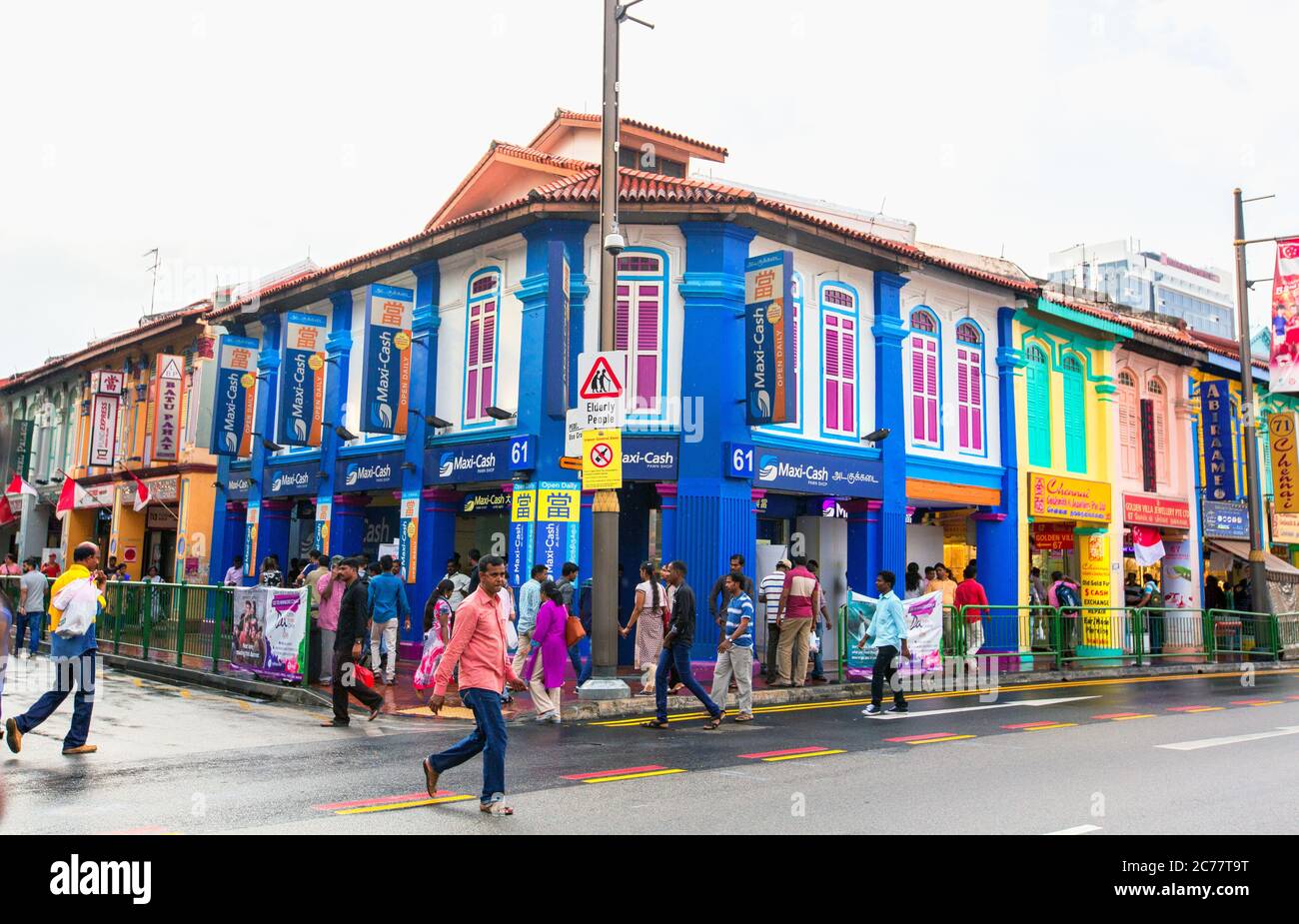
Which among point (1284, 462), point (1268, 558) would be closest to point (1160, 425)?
point (1268, 558)

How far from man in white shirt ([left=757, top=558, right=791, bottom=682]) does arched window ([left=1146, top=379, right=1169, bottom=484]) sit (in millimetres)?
14484

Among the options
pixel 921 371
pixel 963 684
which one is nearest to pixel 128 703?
pixel 963 684

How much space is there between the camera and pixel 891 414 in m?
20.3

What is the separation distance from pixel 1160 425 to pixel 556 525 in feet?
56.5

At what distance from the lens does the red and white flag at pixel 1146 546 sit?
2569 centimetres

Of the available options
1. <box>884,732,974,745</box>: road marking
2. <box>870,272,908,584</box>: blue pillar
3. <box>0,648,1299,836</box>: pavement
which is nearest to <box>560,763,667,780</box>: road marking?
<box>0,648,1299,836</box>: pavement

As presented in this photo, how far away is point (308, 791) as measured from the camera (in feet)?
25.3

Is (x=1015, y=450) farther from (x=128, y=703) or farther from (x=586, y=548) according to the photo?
(x=128, y=703)

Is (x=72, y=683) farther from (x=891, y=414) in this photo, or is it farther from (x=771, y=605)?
(x=891, y=414)

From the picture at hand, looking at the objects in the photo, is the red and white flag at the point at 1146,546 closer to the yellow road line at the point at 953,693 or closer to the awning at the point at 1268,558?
the awning at the point at 1268,558

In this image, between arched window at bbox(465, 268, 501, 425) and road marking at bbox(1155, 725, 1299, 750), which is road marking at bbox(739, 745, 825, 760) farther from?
arched window at bbox(465, 268, 501, 425)

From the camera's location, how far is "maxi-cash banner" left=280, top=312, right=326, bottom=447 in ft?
74.0

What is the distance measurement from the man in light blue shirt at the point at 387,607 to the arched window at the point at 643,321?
17.4 ft

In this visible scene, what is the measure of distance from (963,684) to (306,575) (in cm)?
1018
